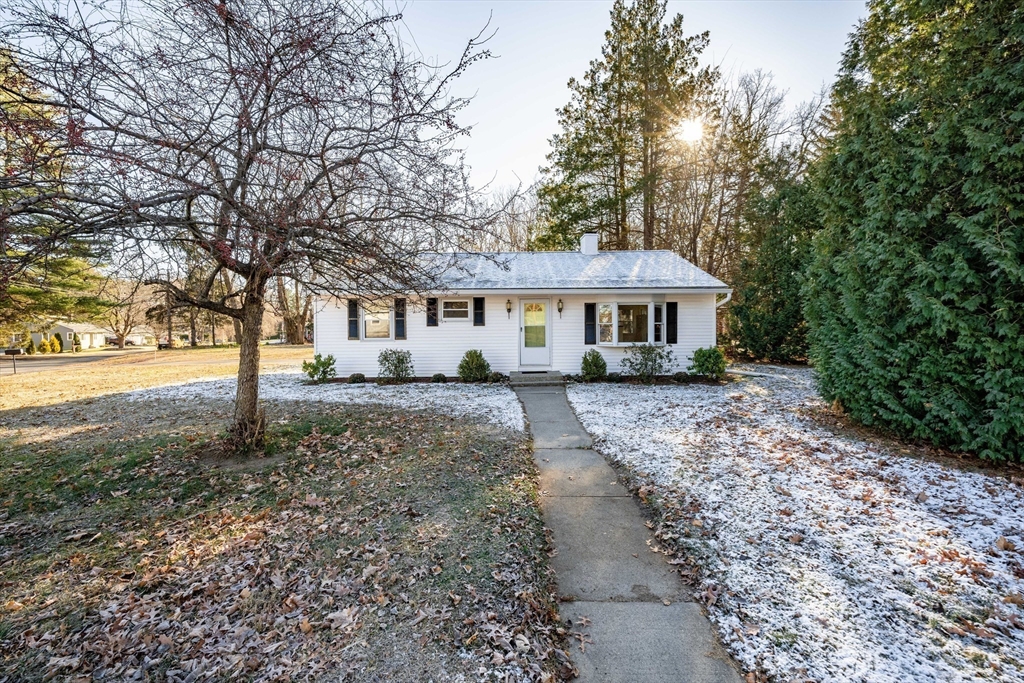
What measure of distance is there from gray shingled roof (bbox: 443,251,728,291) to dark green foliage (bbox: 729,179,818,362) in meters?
2.90

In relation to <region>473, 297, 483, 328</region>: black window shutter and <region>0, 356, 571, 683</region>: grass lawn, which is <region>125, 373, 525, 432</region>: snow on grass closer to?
Answer: <region>473, 297, 483, 328</region>: black window shutter

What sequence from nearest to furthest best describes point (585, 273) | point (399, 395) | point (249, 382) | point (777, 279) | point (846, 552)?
point (846, 552), point (249, 382), point (399, 395), point (585, 273), point (777, 279)

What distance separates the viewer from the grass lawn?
2373 mm

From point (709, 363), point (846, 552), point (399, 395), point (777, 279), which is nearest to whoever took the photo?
point (846, 552)

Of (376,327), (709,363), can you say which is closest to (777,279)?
(709,363)

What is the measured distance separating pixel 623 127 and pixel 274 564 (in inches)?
736

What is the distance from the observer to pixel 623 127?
56.7 feet

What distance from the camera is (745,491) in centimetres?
448

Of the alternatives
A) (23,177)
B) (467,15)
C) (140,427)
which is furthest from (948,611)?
(140,427)

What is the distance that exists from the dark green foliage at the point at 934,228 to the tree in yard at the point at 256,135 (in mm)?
5656

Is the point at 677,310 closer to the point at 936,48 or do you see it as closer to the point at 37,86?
the point at 936,48

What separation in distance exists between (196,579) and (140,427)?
211 inches

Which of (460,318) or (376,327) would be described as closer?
(460,318)

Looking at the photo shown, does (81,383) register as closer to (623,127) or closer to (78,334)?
(623,127)
